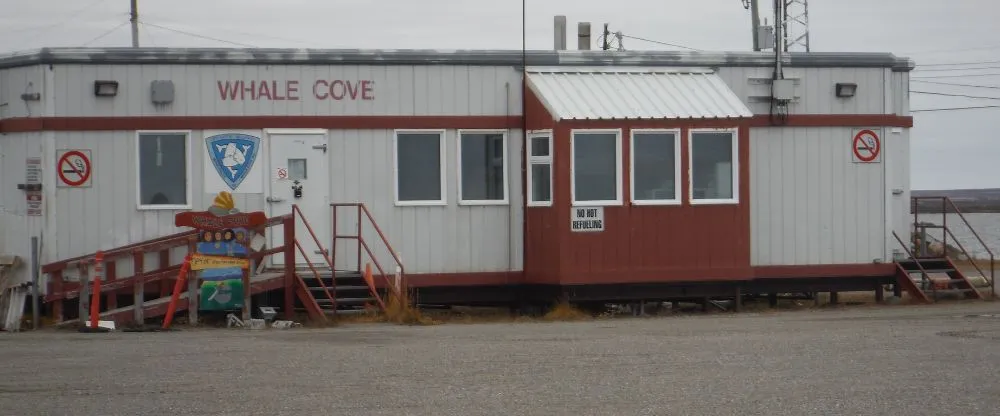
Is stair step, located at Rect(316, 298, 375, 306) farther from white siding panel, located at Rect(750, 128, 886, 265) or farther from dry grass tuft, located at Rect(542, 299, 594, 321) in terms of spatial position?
white siding panel, located at Rect(750, 128, 886, 265)

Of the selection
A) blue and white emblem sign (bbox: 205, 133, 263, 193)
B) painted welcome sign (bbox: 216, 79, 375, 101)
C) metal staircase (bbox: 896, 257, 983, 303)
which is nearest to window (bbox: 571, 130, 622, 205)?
painted welcome sign (bbox: 216, 79, 375, 101)

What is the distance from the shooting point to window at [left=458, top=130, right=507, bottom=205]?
19844 millimetres

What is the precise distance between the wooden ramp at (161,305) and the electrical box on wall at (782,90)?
8129mm

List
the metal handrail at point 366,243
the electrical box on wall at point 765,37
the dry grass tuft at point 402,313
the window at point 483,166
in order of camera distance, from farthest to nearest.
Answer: the electrical box on wall at point 765,37 → the window at point 483,166 → the metal handrail at point 366,243 → the dry grass tuft at point 402,313

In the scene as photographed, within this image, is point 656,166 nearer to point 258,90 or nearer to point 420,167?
point 420,167

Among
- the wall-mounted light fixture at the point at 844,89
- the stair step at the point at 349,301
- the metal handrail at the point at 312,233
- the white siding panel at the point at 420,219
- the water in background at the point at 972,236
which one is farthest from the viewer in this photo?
the water in background at the point at 972,236

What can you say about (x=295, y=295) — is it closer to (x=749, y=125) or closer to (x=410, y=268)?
(x=410, y=268)

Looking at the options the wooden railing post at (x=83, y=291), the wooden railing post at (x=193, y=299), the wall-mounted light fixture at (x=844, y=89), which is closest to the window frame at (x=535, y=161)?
the wall-mounted light fixture at (x=844, y=89)

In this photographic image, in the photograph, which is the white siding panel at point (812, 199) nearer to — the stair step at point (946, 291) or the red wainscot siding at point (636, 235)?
the stair step at point (946, 291)

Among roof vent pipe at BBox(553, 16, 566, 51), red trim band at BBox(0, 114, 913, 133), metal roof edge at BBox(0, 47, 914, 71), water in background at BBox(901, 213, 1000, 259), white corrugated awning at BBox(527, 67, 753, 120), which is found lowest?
water in background at BBox(901, 213, 1000, 259)

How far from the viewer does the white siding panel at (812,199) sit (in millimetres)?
20766

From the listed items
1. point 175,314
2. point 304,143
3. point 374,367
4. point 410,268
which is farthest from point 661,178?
point 374,367

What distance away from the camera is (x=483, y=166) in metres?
19.9

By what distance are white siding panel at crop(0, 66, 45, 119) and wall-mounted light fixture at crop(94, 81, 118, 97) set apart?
75cm
